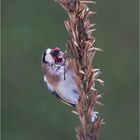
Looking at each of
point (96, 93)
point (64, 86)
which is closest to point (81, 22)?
point (96, 93)

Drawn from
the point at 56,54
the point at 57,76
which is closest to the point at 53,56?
the point at 56,54

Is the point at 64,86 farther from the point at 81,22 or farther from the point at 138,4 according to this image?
the point at 138,4

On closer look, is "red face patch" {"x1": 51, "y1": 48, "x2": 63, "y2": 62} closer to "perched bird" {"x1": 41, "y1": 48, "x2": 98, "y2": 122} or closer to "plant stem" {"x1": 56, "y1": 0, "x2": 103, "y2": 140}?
"perched bird" {"x1": 41, "y1": 48, "x2": 98, "y2": 122}

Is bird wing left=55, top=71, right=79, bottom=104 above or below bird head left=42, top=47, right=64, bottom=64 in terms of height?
below

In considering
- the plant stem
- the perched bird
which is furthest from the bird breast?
the plant stem

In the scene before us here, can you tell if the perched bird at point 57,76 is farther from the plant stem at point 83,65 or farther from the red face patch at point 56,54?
the plant stem at point 83,65

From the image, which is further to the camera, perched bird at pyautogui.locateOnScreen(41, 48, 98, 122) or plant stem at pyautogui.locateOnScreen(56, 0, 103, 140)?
perched bird at pyautogui.locateOnScreen(41, 48, 98, 122)

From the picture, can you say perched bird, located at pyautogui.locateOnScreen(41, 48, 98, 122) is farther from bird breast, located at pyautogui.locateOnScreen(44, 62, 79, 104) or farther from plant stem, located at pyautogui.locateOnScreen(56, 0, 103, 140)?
plant stem, located at pyautogui.locateOnScreen(56, 0, 103, 140)

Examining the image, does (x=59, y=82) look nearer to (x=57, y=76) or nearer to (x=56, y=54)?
(x=57, y=76)
